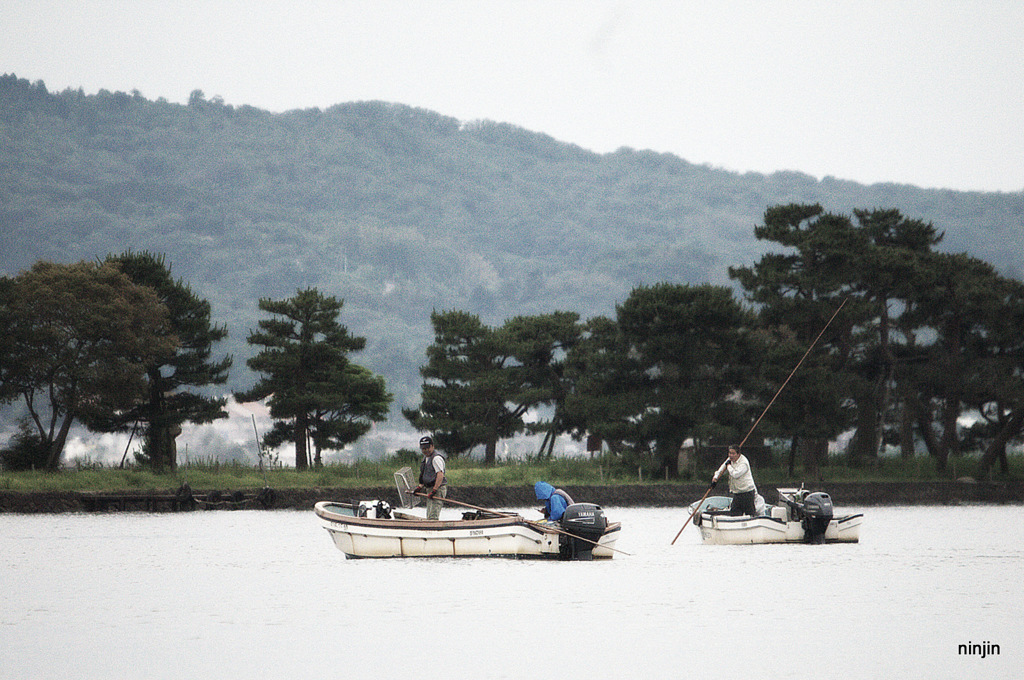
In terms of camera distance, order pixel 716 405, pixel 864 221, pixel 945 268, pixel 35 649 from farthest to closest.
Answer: pixel 864 221
pixel 945 268
pixel 716 405
pixel 35 649

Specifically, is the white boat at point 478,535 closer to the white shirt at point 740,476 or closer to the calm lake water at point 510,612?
the calm lake water at point 510,612

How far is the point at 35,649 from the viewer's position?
13.5 metres

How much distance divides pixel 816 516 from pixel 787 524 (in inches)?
27.3

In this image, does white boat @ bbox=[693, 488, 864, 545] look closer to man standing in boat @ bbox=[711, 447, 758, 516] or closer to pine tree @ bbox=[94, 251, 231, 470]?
man standing in boat @ bbox=[711, 447, 758, 516]

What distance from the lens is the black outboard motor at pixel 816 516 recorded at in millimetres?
27094

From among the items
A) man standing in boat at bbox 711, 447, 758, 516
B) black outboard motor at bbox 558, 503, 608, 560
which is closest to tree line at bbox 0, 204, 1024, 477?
man standing in boat at bbox 711, 447, 758, 516

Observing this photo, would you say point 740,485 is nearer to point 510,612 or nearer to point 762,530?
point 762,530

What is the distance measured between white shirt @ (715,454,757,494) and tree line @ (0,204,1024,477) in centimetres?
1551

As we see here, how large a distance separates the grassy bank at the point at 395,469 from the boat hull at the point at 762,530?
51.5 ft

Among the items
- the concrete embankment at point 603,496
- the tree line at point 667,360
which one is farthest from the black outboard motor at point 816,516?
the tree line at point 667,360

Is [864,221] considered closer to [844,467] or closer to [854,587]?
[844,467]

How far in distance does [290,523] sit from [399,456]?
49.1 feet

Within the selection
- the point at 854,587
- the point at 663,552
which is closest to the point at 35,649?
the point at 854,587

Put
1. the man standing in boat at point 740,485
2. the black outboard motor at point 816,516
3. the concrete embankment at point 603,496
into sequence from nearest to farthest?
the man standing in boat at point 740,485 → the black outboard motor at point 816,516 → the concrete embankment at point 603,496
